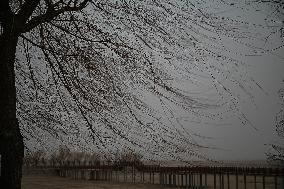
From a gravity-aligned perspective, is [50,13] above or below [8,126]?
above

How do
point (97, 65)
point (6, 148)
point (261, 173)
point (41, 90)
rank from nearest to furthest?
point (6, 148)
point (97, 65)
point (41, 90)
point (261, 173)

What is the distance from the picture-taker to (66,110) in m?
5.09

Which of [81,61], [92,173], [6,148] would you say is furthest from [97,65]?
[92,173]

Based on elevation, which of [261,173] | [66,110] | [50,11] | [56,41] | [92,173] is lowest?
[92,173]

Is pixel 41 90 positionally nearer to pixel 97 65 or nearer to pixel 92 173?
pixel 97 65

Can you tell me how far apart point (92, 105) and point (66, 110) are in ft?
1.88

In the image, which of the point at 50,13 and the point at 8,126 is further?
the point at 50,13

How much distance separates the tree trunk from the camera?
15.1 feet

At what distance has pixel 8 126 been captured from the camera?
465cm

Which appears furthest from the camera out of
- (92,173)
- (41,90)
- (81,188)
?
(92,173)

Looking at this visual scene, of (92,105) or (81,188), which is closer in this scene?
(92,105)

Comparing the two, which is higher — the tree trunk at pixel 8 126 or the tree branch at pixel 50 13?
the tree branch at pixel 50 13

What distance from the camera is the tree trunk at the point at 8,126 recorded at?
4617 millimetres

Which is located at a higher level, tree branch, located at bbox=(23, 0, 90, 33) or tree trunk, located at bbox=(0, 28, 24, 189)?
tree branch, located at bbox=(23, 0, 90, 33)
